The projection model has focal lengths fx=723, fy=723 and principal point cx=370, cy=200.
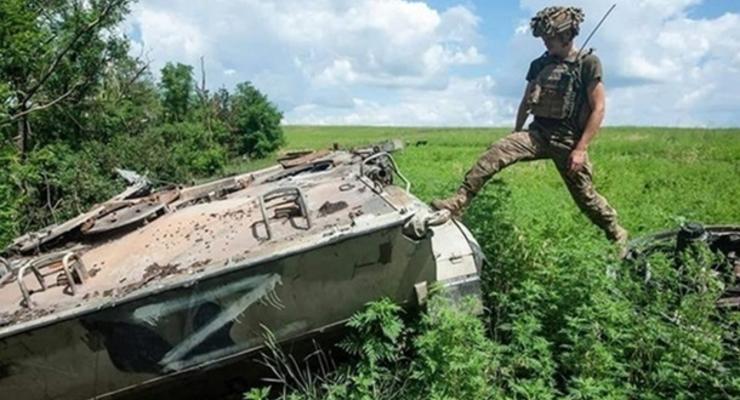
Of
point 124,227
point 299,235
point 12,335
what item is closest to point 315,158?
point 124,227

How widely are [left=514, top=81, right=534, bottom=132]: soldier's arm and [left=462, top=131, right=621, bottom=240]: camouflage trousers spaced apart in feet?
1.15

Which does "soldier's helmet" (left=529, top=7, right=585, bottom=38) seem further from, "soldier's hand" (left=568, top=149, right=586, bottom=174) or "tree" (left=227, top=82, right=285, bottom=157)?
"tree" (left=227, top=82, right=285, bottom=157)

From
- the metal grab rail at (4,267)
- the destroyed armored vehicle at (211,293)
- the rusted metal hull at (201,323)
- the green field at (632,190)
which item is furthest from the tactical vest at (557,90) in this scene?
the metal grab rail at (4,267)

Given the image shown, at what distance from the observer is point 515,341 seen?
4109 mm

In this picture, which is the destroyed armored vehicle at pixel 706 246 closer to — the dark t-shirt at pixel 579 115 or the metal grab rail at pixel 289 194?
the dark t-shirt at pixel 579 115

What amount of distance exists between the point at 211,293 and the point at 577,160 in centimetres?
321

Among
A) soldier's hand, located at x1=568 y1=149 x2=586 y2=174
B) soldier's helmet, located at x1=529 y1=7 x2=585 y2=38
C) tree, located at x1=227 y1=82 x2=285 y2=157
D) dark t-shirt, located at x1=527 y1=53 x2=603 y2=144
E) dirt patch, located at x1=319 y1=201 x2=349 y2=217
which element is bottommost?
tree, located at x1=227 y1=82 x2=285 y2=157

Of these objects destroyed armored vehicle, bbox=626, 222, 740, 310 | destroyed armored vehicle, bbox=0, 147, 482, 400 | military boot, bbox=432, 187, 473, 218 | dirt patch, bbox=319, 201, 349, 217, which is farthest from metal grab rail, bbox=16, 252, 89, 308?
destroyed armored vehicle, bbox=626, 222, 740, 310

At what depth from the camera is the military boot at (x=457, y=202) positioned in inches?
218

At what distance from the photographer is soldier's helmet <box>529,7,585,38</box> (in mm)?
5645

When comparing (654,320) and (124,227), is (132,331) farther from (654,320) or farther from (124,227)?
(654,320)

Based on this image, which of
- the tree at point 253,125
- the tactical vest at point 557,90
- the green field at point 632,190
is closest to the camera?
the tactical vest at point 557,90

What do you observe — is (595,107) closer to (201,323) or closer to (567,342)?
(567,342)

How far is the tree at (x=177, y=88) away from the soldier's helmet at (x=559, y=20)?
31430 millimetres
